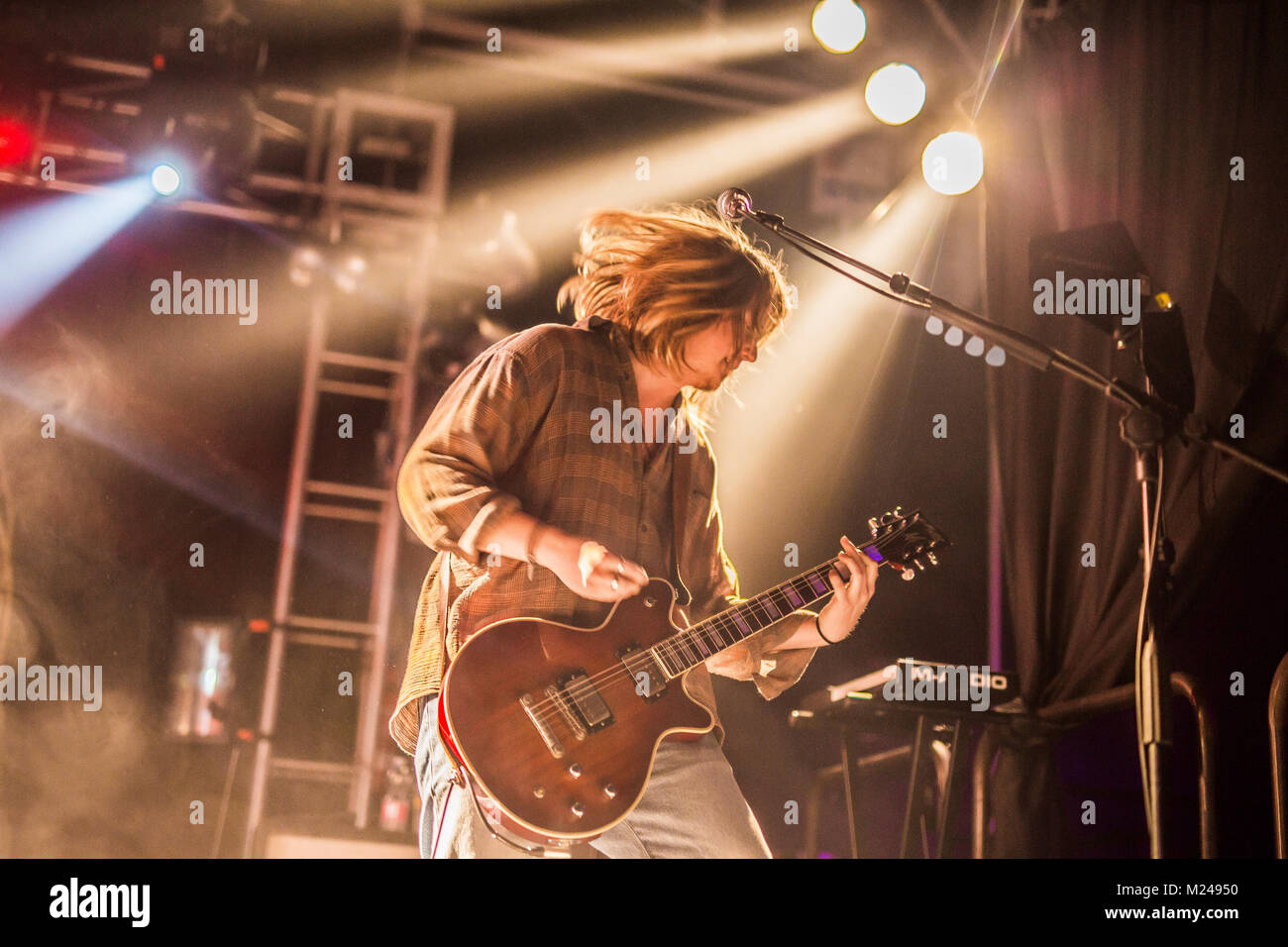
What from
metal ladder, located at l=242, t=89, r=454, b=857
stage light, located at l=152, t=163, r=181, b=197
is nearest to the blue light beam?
stage light, located at l=152, t=163, r=181, b=197

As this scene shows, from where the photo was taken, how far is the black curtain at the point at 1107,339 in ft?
9.38

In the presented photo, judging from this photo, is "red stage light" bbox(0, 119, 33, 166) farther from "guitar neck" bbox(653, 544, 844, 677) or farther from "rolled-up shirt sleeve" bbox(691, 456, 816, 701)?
"guitar neck" bbox(653, 544, 844, 677)

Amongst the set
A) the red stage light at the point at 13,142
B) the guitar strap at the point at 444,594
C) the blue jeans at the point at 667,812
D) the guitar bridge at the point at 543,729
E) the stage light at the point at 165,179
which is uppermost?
the red stage light at the point at 13,142

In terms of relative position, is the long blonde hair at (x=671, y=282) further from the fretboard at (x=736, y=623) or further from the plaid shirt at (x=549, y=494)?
the fretboard at (x=736, y=623)

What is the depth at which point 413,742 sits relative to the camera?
2.28 m

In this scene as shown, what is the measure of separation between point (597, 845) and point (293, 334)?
3.92 meters

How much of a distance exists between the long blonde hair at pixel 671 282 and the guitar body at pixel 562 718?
0.66 metres

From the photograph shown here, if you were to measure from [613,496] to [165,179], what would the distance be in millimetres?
3527

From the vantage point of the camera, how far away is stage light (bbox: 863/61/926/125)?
3.88 metres

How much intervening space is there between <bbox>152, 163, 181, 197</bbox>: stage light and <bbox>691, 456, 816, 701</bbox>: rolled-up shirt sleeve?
11.4ft

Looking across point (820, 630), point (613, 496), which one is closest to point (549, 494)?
point (613, 496)

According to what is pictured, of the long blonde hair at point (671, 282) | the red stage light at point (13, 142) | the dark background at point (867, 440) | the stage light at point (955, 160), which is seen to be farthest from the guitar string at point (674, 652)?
the red stage light at point (13, 142)

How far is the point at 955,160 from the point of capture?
3.50 m

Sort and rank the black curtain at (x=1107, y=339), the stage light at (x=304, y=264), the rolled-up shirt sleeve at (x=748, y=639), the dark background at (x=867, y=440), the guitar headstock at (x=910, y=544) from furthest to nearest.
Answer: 1. the stage light at (x=304, y=264)
2. the dark background at (x=867, y=440)
3. the black curtain at (x=1107, y=339)
4. the guitar headstock at (x=910, y=544)
5. the rolled-up shirt sleeve at (x=748, y=639)
